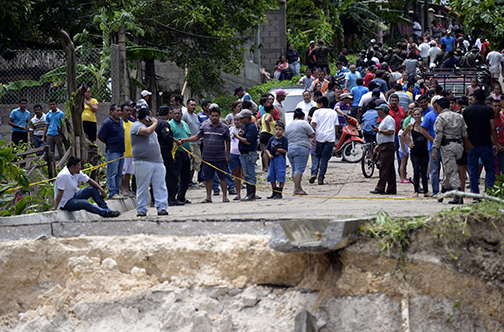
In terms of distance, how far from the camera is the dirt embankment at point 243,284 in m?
6.19

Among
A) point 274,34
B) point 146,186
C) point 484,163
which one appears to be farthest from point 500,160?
point 274,34

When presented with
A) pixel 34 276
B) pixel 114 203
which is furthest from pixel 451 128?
pixel 34 276

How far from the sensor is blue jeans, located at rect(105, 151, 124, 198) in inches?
444

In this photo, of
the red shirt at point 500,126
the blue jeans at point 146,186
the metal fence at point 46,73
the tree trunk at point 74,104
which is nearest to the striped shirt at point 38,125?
the metal fence at point 46,73

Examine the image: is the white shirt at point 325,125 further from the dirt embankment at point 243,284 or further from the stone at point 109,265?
the stone at point 109,265

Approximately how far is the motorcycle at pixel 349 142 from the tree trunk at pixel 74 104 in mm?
6281

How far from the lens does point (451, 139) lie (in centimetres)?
1032

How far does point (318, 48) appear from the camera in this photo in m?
23.8

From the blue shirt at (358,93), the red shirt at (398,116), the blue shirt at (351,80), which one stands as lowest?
the red shirt at (398,116)

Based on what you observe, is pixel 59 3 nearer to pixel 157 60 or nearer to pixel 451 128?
pixel 451 128

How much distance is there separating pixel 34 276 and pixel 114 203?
3.65 meters

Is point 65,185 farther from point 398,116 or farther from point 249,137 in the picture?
point 398,116

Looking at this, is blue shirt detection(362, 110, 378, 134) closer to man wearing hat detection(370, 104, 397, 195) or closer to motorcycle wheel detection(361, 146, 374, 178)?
motorcycle wheel detection(361, 146, 374, 178)

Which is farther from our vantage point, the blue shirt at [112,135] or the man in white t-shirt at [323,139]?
the man in white t-shirt at [323,139]
